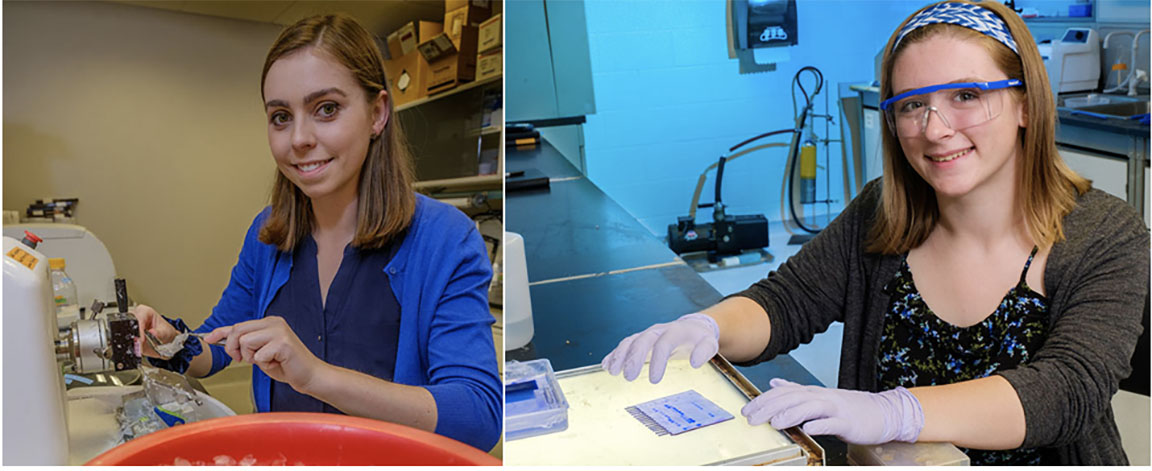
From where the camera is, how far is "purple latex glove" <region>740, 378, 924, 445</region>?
89 cm

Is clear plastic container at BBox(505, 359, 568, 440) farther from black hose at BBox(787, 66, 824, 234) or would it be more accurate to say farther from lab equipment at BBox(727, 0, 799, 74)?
black hose at BBox(787, 66, 824, 234)

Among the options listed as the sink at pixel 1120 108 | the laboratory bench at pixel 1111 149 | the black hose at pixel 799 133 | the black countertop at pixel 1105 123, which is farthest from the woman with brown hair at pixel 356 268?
the black hose at pixel 799 133

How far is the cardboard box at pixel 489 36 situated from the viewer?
1.29 meters

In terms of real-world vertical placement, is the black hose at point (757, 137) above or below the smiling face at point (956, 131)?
below

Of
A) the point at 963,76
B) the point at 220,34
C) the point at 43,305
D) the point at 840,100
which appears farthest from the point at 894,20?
the point at 43,305

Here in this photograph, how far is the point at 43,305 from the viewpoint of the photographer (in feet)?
2.60

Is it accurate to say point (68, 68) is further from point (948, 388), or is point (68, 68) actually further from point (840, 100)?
point (840, 100)

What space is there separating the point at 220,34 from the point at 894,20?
493 cm

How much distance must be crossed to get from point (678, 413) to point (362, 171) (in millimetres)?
506

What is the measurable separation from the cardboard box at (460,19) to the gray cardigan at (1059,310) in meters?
0.62

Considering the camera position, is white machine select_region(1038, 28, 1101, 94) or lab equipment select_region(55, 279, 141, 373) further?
white machine select_region(1038, 28, 1101, 94)

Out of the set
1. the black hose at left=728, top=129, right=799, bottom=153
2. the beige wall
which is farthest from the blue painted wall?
the beige wall

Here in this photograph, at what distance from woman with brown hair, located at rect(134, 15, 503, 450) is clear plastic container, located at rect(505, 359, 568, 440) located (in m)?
0.04

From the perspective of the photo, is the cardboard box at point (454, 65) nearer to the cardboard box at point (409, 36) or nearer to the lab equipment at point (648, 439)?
the cardboard box at point (409, 36)
